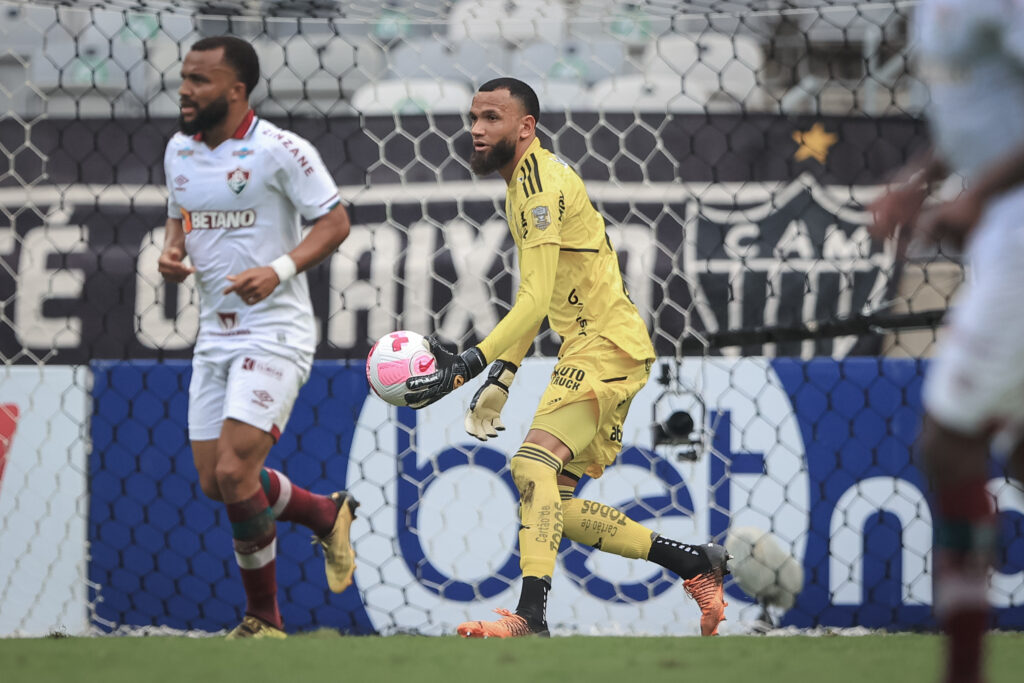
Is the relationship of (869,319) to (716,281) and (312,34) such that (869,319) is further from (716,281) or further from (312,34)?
(312,34)

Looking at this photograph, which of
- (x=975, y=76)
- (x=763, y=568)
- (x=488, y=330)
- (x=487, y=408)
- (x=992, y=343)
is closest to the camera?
(x=992, y=343)

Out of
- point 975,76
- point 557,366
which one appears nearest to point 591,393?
point 557,366

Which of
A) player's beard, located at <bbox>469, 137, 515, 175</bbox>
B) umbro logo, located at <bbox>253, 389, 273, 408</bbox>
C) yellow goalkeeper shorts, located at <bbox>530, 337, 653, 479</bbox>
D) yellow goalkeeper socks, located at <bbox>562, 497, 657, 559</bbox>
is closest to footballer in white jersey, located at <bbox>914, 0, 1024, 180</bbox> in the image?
yellow goalkeeper shorts, located at <bbox>530, 337, 653, 479</bbox>

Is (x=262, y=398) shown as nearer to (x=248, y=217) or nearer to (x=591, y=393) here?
(x=248, y=217)

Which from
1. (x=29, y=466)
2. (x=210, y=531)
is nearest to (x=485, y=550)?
(x=210, y=531)

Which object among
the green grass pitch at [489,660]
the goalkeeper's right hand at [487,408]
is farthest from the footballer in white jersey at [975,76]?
the goalkeeper's right hand at [487,408]

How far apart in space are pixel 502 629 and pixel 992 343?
2009 mm

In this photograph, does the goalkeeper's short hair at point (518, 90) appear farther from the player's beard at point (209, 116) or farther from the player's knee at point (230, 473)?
the player's knee at point (230, 473)

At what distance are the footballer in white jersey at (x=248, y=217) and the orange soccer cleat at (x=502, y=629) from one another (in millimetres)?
1104

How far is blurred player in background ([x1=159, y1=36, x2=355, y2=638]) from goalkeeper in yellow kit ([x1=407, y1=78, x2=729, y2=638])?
54 centimetres

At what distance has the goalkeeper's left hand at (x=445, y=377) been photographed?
3.66 metres

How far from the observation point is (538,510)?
12.4ft

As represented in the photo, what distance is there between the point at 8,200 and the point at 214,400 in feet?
7.28

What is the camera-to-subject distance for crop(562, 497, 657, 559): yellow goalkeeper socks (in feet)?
13.5
